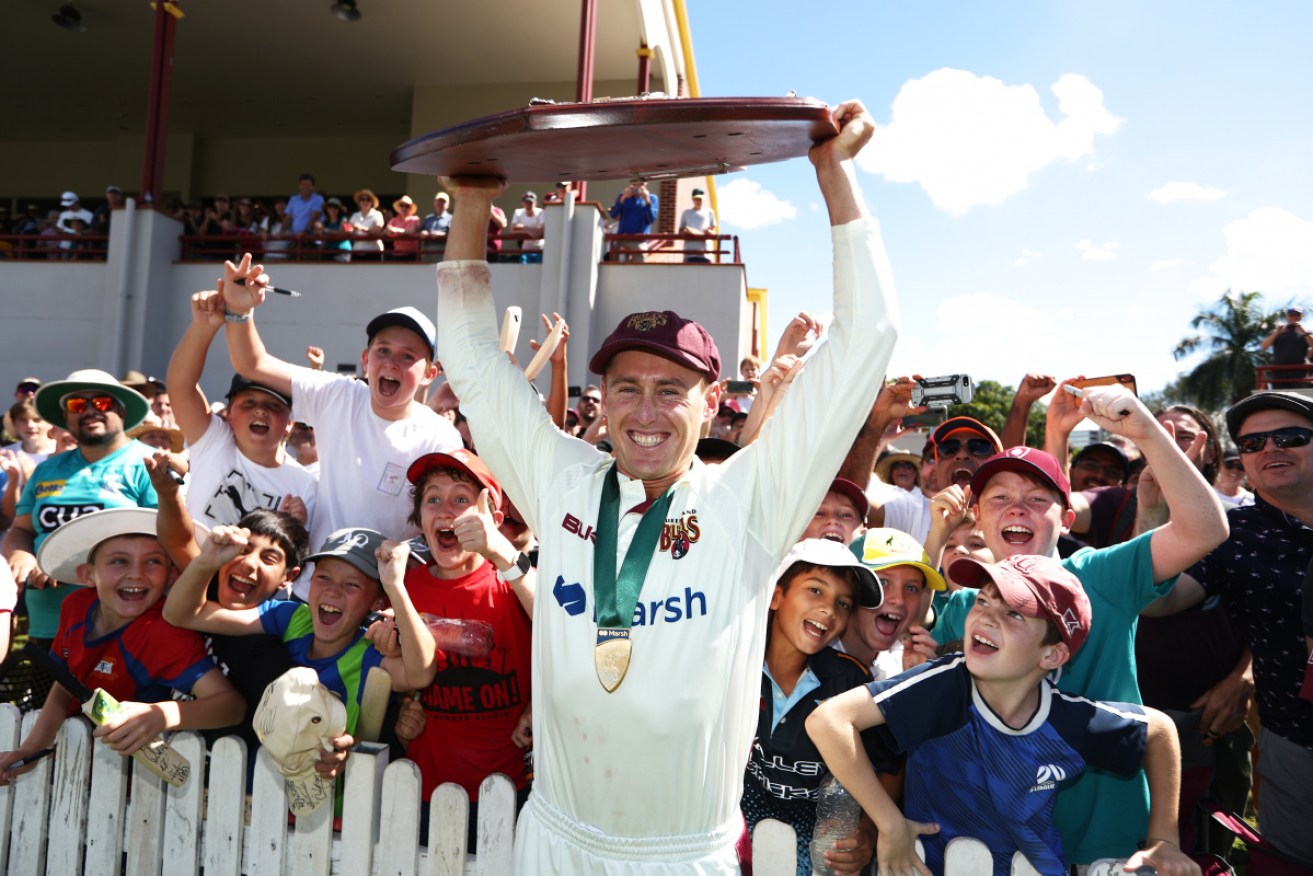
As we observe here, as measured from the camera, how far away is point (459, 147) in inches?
76.4

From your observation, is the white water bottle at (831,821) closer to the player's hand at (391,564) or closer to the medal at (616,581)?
the medal at (616,581)

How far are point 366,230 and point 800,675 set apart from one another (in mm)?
13109

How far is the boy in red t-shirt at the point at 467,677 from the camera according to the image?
2.97 m

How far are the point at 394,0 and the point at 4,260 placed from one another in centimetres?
784

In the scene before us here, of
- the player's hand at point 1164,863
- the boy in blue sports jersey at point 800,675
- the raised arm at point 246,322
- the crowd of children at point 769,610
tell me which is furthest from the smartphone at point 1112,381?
the raised arm at point 246,322

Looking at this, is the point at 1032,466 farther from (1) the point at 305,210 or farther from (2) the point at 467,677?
(1) the point at 305,210

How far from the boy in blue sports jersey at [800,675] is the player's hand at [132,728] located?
6.13 feet

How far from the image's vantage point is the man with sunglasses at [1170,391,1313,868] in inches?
117

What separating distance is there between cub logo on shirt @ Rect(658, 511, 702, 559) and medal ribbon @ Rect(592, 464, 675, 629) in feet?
0.05

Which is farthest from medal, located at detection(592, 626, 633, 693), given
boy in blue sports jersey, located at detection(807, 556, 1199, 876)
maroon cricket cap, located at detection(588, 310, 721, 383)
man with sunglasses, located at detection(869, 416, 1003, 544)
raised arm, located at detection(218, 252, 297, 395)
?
man with sunglasses, located at detection(869, 416, 1003, 544)

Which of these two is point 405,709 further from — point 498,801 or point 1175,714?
point 1175,714

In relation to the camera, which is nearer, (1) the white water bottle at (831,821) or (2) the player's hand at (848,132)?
(2) the player's hand at (848,132)

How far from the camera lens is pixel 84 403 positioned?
478 centimetres

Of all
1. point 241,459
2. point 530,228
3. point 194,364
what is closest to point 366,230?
point 530,228
